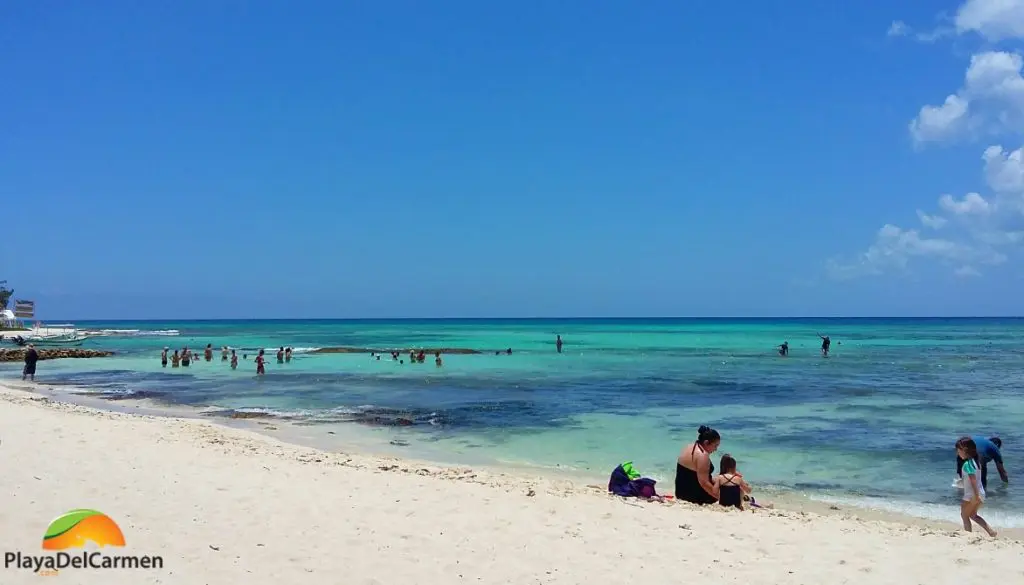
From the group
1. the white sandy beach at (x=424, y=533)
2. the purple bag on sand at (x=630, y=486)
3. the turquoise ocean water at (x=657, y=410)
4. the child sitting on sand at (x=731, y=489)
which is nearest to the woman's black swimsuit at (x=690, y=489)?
the child sitting on sand at (x=731, y=489)

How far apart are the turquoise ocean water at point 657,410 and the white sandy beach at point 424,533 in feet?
10.2

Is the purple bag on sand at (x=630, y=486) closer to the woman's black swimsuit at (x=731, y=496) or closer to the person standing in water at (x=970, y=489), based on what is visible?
the woman's black swimsuit at (x=731, y=496)

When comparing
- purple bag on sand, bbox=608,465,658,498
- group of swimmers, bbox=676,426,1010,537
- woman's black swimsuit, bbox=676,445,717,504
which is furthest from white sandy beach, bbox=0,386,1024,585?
woman's black swimsuit, bbox=676,445,717,504

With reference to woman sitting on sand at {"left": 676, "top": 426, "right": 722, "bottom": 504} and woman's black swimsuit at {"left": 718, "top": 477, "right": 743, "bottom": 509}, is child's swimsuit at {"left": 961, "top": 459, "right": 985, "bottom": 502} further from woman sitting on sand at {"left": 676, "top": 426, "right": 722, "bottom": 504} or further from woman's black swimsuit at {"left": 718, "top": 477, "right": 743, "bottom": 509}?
woman sitting on sand at {"left": 676, "top": 426, "right": 722, "bottom": 504}

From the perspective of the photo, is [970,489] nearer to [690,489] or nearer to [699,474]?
[699,474]

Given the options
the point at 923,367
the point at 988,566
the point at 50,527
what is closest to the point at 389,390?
the point at 50,527

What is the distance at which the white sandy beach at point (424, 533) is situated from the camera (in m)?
6.41

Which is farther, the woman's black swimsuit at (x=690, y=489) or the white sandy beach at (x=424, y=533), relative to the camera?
the woman's black swimsuit at (x=690, y=489)

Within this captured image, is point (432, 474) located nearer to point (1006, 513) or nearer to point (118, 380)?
point (1006, 513)

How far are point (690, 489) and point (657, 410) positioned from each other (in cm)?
1158

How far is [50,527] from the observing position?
6.90 metres

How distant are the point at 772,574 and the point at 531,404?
16.2 m

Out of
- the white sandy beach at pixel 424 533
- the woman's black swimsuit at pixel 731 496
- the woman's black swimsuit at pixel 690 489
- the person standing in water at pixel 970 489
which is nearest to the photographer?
the white sandy beach at pixel 424 533

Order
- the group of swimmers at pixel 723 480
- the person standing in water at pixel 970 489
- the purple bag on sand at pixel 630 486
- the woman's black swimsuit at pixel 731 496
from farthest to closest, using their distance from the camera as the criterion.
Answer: the purple bag on sand at pixel 630 486, the woman's black swimsuit at pixel 731 496, the group of swimmers at pixel 723 480, the person standing in water at pixel 970 489
